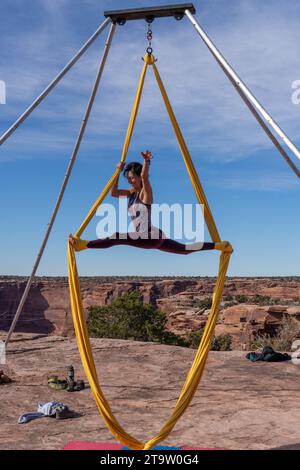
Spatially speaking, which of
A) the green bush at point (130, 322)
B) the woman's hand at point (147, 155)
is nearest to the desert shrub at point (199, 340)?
the green bush at point (130, 322)

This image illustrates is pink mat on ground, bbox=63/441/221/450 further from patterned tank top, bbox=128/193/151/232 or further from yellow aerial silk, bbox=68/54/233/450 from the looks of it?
patterned tank top, bbox=128/193/151/232

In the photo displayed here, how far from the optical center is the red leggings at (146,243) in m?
7.24

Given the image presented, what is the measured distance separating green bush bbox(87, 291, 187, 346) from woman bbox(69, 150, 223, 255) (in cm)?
2253

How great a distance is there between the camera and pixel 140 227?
24.5 ft

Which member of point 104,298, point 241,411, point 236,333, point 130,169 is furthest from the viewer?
point 104,298

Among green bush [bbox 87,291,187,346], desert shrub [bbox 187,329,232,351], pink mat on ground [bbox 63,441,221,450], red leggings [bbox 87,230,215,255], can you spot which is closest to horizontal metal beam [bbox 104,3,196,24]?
red leggings [bbox 87,230,215,255]

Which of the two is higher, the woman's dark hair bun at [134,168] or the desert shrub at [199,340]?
the woman's dark hair bun at [134,168]

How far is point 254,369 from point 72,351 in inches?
217

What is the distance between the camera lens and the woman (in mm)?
7250

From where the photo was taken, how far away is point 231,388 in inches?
458

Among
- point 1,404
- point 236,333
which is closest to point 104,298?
point 236,333

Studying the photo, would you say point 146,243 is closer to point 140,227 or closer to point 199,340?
point 140,227

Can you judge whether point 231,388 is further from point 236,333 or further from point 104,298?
point 104,298

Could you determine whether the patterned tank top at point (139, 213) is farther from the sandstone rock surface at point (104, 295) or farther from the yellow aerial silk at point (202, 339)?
the sandstone rock surface at point (104, 295)
